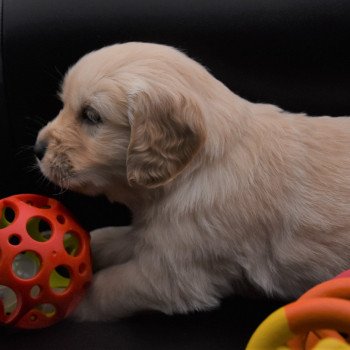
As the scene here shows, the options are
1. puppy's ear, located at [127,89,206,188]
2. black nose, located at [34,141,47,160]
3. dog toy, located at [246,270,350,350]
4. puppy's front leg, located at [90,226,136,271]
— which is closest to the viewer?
dog toy, located at [246,270,350,350]

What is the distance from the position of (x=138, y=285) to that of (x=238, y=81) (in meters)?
0.68

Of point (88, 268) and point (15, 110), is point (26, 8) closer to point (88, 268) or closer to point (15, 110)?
point (15, 110)

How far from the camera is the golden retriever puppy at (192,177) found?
1.33 metres

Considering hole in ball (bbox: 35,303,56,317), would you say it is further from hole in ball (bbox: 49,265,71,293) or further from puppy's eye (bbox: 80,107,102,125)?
puppy's eye (bbox: 80,107,102,125)

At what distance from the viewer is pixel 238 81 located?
1768 millimetres

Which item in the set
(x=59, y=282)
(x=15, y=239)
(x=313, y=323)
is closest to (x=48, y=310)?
(x=59, y=282)

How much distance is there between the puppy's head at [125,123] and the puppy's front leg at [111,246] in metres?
0.27

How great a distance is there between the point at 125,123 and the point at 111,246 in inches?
18.1

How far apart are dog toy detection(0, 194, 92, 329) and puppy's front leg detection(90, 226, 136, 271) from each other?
0.53 feet

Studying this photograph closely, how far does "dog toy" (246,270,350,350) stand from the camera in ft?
2.97

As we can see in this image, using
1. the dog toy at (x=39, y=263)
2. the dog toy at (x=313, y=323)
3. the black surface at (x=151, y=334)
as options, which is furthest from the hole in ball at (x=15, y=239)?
the dog toy at (x=313, y=323)

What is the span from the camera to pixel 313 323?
92 centimetres

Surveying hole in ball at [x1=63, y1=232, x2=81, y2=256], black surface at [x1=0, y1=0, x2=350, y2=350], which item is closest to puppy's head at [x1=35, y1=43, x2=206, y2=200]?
hole in ball at [x1=63, y1=232, x2=81, y2=256]

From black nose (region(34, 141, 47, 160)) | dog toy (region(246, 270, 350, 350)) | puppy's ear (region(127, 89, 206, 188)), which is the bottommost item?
dog toy (region(246, 270, 350, 350))
